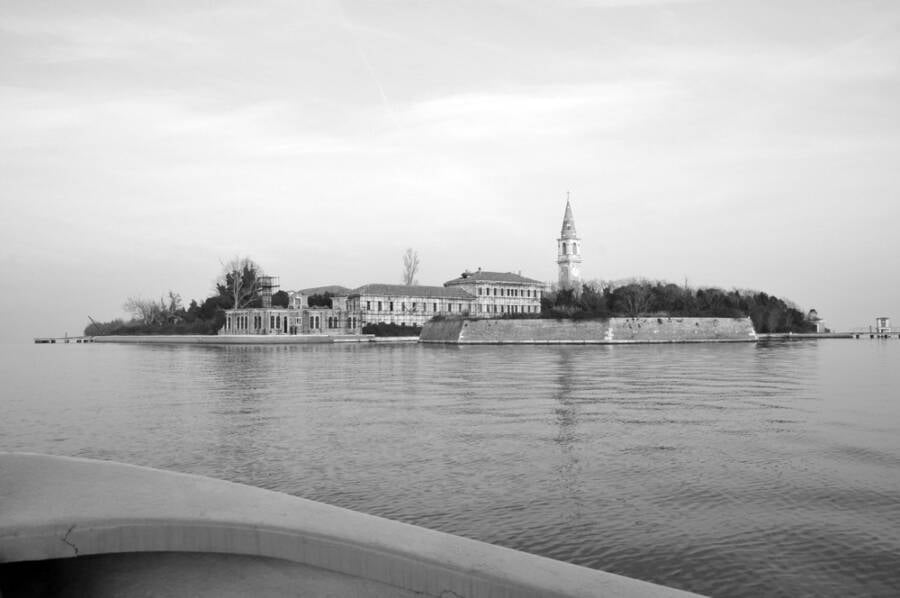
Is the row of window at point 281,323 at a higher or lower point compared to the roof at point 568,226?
lower

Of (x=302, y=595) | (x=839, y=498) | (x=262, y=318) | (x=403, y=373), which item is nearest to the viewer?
(x=302, y=595)

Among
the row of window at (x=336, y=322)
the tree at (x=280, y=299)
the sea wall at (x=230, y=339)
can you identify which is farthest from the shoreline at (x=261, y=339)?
the tree at (x=280, y=299)

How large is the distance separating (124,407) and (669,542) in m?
13.3

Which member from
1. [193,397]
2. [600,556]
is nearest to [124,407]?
[193,397]

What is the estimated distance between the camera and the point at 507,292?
90.4m

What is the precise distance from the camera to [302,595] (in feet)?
8.51

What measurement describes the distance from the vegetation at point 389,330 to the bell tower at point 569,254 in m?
18.2

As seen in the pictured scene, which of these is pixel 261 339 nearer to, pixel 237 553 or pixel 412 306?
pixel 412 306

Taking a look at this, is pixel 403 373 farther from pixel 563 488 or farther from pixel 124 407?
pixel 563 488

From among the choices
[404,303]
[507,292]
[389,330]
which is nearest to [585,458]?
[389,330]

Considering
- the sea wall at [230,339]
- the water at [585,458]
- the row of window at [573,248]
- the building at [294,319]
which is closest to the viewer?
the water at [585,458]

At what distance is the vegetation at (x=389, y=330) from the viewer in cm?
7862

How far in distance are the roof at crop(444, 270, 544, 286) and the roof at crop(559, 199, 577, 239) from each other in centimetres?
909

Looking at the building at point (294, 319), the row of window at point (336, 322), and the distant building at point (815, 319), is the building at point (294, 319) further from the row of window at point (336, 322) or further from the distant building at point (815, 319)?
the distant building at point (815, 319)
